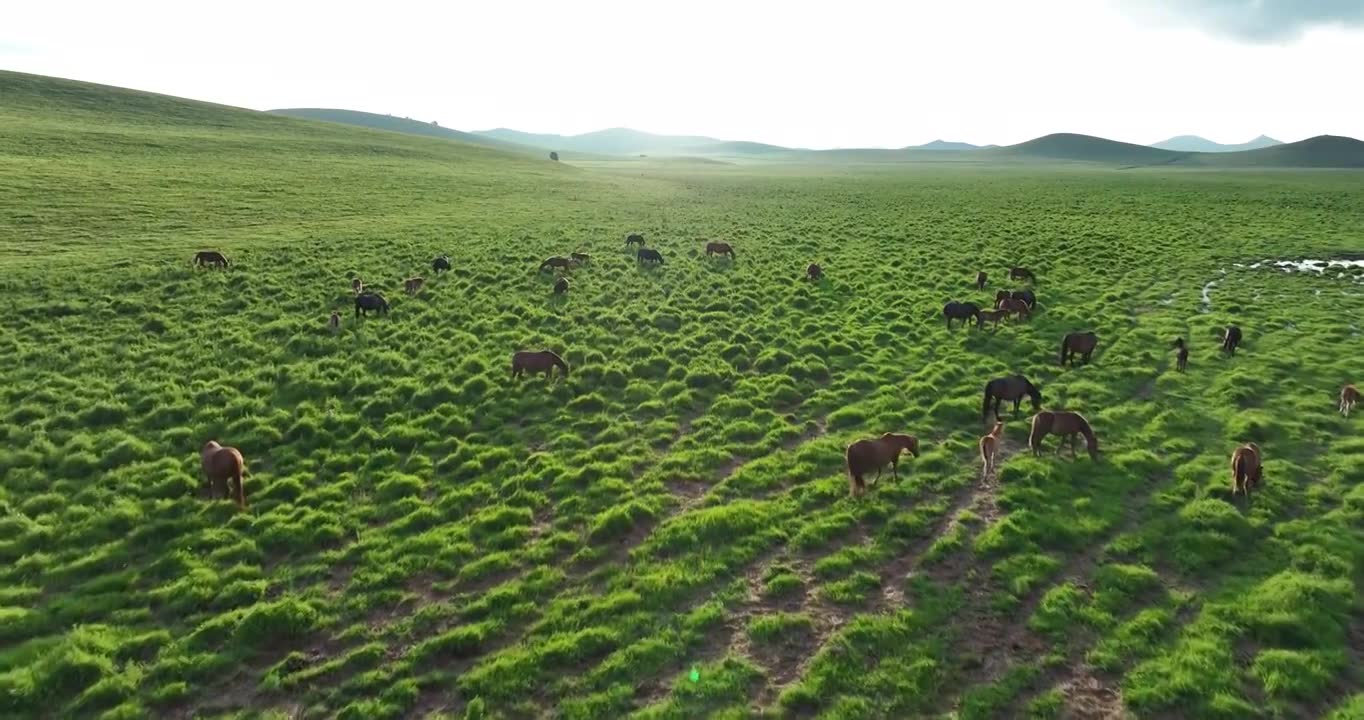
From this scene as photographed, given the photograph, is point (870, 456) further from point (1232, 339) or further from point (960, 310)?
point (1232, 339)

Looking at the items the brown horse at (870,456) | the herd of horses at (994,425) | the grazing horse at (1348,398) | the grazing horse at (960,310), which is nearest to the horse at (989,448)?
the herd of horses at (994,425)

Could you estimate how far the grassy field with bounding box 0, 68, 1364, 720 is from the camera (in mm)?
8055

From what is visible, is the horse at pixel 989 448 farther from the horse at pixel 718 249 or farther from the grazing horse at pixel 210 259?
the grazing horse at pixel 210 259

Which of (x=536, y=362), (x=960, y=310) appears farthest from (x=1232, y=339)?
(x=536, y=362)

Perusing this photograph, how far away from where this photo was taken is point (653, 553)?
10.6 meters

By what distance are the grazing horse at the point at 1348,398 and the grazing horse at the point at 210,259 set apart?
116 ft

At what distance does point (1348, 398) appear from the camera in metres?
15.1

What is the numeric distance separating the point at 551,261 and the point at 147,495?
19.0 metres

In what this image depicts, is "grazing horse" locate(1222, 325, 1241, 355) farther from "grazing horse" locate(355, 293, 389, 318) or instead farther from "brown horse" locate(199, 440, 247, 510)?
"grazing horse" locate(355, 293, 389, 318)

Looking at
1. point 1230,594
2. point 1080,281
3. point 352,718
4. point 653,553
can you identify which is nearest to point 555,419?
point 653,553

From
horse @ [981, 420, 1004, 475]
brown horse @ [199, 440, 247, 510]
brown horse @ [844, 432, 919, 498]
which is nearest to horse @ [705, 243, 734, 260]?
horse @ [981, 420, 1004, 475]

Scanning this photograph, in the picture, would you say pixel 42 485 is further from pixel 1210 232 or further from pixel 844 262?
pixel 1210 232

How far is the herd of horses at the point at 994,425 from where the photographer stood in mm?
11930

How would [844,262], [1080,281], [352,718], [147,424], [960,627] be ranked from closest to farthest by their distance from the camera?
[352,718] → [960,627] → [147,424] → [1080,281] → [844,262]
